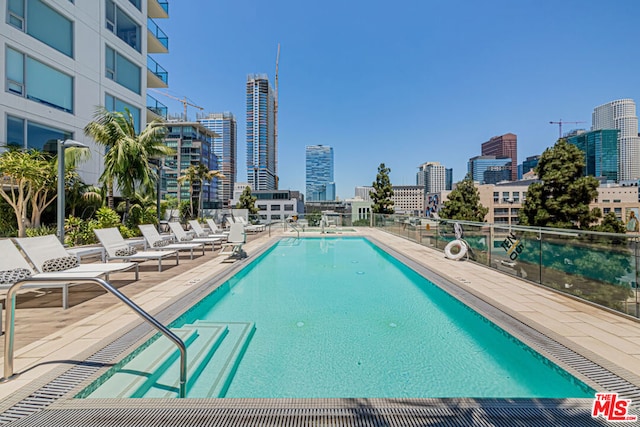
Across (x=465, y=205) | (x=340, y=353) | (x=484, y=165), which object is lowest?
(x=340, y=353)

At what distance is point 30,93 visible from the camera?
947cm

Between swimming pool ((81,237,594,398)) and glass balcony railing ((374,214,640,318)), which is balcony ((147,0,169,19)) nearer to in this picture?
swimming pool ((81,237,594,398))

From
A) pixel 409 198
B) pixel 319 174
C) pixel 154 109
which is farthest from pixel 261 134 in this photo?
pixel 154 109

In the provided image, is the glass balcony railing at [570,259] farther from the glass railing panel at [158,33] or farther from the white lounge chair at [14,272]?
the glass railing panel at [158,33]

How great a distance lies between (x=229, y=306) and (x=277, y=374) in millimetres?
2077

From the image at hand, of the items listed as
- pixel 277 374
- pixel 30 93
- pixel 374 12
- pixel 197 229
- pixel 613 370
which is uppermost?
pixel 374 12

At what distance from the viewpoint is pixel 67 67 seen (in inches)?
413

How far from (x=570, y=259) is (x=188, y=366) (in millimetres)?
5307

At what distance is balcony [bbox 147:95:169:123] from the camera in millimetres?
16417

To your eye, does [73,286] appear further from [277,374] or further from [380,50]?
[380,50]

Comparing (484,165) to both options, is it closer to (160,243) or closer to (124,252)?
(160,243)

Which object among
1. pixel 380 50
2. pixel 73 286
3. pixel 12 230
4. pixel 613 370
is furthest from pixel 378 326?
pixel 380 50

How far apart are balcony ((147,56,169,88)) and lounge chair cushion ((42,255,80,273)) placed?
49.9 feet

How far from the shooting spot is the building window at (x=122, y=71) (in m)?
Result: 12.7
